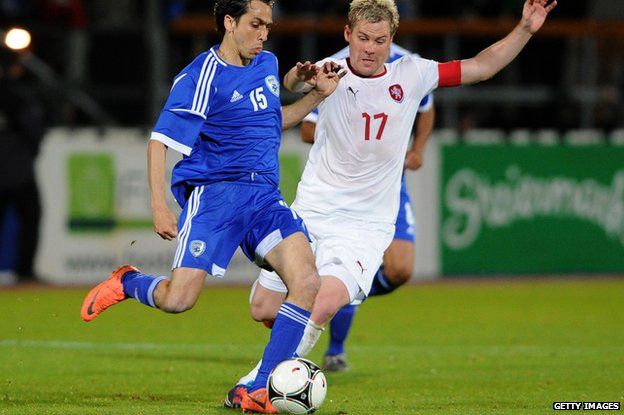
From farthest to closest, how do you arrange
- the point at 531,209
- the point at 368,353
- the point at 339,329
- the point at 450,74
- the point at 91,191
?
the point at 531,209 < the point at 91,191 < the point at 368,353 < the point at 339,329 < the point at 450,74

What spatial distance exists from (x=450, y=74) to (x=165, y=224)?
2150 mm

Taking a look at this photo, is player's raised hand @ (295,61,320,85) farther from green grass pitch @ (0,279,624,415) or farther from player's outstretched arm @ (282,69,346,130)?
green grass pitch @ (0,279,624,415)

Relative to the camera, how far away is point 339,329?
9.01 m

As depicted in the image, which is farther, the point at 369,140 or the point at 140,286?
the point at 369,140

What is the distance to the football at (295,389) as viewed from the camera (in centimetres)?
659

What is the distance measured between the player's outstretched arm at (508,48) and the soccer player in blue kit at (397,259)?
4.12 feet

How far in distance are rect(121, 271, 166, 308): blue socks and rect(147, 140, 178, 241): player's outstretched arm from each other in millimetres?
461

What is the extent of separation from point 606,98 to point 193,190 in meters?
13.0

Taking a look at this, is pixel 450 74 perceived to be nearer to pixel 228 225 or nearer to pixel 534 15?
pixel 534 15

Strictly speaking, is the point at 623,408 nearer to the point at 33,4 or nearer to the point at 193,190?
the point at 193,190

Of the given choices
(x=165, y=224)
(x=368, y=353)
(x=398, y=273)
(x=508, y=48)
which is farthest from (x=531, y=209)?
(x=165, y=224)

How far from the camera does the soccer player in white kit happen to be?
25.5 feet

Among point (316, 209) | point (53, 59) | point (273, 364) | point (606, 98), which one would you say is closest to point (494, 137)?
point (606, 98)

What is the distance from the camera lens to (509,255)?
55.9ft
